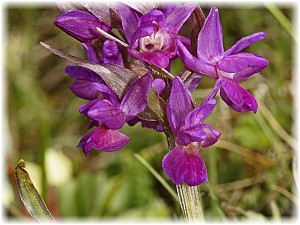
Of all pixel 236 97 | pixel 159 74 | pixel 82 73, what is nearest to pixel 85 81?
pixel 82 73

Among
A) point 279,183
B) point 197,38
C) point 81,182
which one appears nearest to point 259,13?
point 279,183

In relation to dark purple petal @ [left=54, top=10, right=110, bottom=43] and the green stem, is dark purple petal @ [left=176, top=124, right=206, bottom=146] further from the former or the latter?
dark purple petal @ [left=54, top=10, right=110, bottom=43]

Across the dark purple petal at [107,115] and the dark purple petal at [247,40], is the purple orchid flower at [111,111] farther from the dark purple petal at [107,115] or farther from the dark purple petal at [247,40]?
the dark purple petal at [247,40]

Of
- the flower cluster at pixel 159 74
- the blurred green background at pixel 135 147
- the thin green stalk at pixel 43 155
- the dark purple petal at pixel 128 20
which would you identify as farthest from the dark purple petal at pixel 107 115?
the thin green stalk at pixel 43 155

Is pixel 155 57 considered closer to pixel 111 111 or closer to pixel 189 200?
pixel 111 111

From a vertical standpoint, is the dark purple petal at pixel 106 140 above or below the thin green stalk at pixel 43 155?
above

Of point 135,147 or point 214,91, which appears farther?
point 135,147
